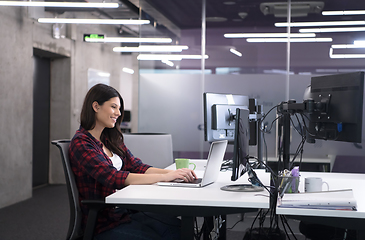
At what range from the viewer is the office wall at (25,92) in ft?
16.7

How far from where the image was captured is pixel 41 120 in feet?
21.8

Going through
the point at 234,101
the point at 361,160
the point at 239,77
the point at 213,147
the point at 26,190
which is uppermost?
the point at 239,77

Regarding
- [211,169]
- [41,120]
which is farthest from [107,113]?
[41,120]

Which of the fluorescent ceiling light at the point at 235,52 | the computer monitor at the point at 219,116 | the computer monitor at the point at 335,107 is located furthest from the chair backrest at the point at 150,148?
the fluorescent ceiling light at the point at 235,52

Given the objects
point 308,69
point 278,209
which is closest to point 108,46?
point 308,69

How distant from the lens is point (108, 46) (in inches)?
352

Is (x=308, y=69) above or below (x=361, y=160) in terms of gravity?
above

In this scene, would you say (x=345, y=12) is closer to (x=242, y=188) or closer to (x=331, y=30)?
(x=331, y=30)

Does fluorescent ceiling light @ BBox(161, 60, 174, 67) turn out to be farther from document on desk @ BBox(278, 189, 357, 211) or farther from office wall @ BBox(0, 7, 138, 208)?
document on desk @ BBox(278, 189, 357, 211)

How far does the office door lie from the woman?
4.52 metres

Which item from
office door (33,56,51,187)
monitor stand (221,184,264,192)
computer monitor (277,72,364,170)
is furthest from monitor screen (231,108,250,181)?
office door (33,56,51,187)

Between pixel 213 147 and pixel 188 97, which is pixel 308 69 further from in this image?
pixel 213 147

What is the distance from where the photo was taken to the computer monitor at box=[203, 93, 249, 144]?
2855 mm

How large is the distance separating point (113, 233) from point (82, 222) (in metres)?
0.26
